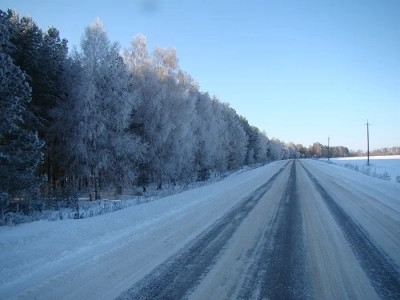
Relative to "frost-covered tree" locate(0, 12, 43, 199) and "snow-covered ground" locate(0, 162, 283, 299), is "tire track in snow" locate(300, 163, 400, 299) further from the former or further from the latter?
"frost-covered tree" locate(0, 12, 43, 199)

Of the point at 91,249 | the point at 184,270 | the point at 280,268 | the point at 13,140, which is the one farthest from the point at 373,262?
the point at 13,140

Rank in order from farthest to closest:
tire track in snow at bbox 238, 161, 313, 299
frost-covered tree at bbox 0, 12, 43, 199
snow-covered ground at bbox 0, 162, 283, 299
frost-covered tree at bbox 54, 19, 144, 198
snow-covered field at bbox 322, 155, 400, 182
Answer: snow-covered field at bbox 322, 155, 400, 182 < frost-covered tree at bbox 54, 19, 144, 198 < frost-covered tree at bbox 0, 12, 43, 199 < snow-covered ground at bbox 0, 162, 283, 299 < tire track in snow at bbox 238, 161, 313, 299

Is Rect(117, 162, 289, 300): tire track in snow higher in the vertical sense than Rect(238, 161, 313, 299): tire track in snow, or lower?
lower

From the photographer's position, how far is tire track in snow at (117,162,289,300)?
3754 millimetres

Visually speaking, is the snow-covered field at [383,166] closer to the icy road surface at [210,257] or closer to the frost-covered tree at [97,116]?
the icy road surface at [210,257]

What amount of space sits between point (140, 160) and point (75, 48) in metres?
9.65

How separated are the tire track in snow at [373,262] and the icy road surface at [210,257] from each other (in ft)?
0.06

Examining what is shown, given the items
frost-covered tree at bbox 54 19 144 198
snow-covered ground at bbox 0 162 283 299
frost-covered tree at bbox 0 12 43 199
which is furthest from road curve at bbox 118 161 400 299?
frost-covered tree at bbox 54 19 144 198

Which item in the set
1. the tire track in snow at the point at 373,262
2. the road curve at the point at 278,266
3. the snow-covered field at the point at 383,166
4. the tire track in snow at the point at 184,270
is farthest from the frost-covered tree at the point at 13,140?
the snow-covered field at the point at 383,166

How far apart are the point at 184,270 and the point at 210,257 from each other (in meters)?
0.73

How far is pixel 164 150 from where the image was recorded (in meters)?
24.5

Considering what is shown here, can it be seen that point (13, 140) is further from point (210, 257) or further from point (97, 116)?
point (210, 257)

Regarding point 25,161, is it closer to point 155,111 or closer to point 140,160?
point 140,160

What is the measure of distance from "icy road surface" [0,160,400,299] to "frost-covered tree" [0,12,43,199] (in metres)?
3.86
